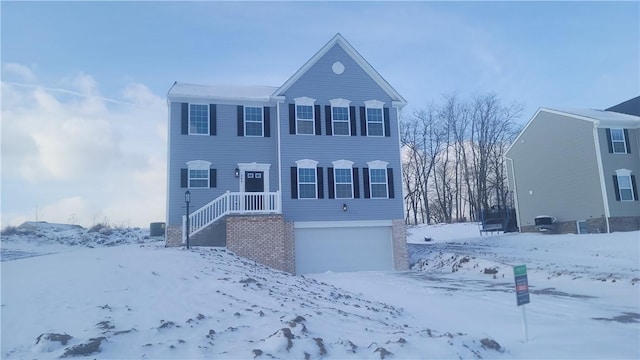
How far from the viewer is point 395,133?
19.9 meters

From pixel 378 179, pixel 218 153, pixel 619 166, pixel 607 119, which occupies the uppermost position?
pixel 607 119

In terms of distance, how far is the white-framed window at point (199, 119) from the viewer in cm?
1845

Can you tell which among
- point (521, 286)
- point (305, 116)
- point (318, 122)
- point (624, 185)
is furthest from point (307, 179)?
point (624, 185)

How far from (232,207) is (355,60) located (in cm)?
832

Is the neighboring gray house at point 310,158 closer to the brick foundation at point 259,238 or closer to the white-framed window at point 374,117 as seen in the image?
the white-framed window at point 374,117

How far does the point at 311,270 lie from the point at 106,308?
12058 mm

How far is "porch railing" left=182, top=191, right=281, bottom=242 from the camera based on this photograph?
16.7 meters

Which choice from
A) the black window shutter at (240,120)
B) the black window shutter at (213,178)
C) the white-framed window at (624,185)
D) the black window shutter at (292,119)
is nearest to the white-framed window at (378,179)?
the black window shutter at (292,119)

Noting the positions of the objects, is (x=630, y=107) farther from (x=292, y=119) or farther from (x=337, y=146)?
(x=292, y=119)

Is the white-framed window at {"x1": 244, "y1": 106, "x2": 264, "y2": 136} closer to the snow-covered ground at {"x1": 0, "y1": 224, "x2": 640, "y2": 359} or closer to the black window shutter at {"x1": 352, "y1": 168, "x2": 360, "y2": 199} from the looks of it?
the black window shutter at {"x1": 352, "y1": 168, "x2": 360, "y2": 199}

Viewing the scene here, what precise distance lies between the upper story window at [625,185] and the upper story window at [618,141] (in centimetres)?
112

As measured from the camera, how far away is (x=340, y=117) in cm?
1941

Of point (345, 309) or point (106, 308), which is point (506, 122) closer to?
point (345, 309)

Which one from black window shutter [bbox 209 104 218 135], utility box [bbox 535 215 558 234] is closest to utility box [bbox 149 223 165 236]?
black window shutter [bbox 209 104 218 135]
